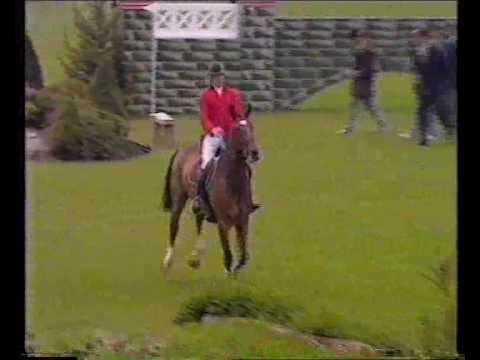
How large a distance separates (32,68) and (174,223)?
3.23 ft

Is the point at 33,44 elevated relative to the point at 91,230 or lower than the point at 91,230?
elevated

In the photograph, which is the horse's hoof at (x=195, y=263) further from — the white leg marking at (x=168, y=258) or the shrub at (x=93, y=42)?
the shrub at (x=93, y=42)

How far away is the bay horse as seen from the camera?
760cm

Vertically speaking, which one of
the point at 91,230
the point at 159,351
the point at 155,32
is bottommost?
the point at 159,351

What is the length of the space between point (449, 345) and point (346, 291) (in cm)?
55

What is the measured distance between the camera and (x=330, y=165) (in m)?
7.64

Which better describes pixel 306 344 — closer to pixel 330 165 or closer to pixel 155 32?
pixel 330 165

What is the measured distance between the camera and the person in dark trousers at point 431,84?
7.53m

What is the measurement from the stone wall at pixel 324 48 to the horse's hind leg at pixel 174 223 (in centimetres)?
63

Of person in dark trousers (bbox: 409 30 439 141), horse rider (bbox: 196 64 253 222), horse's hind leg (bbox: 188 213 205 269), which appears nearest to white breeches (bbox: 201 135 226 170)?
horse rider (bbox: 196 64 253 222)

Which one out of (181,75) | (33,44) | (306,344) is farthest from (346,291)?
(33,44)

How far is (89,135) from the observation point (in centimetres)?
762

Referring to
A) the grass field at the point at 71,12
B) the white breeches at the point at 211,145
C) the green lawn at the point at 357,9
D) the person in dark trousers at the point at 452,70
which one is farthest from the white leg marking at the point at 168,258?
the person in dark trousers at the point at 452,70

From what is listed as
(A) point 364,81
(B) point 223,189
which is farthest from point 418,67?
(B) point 223,189
